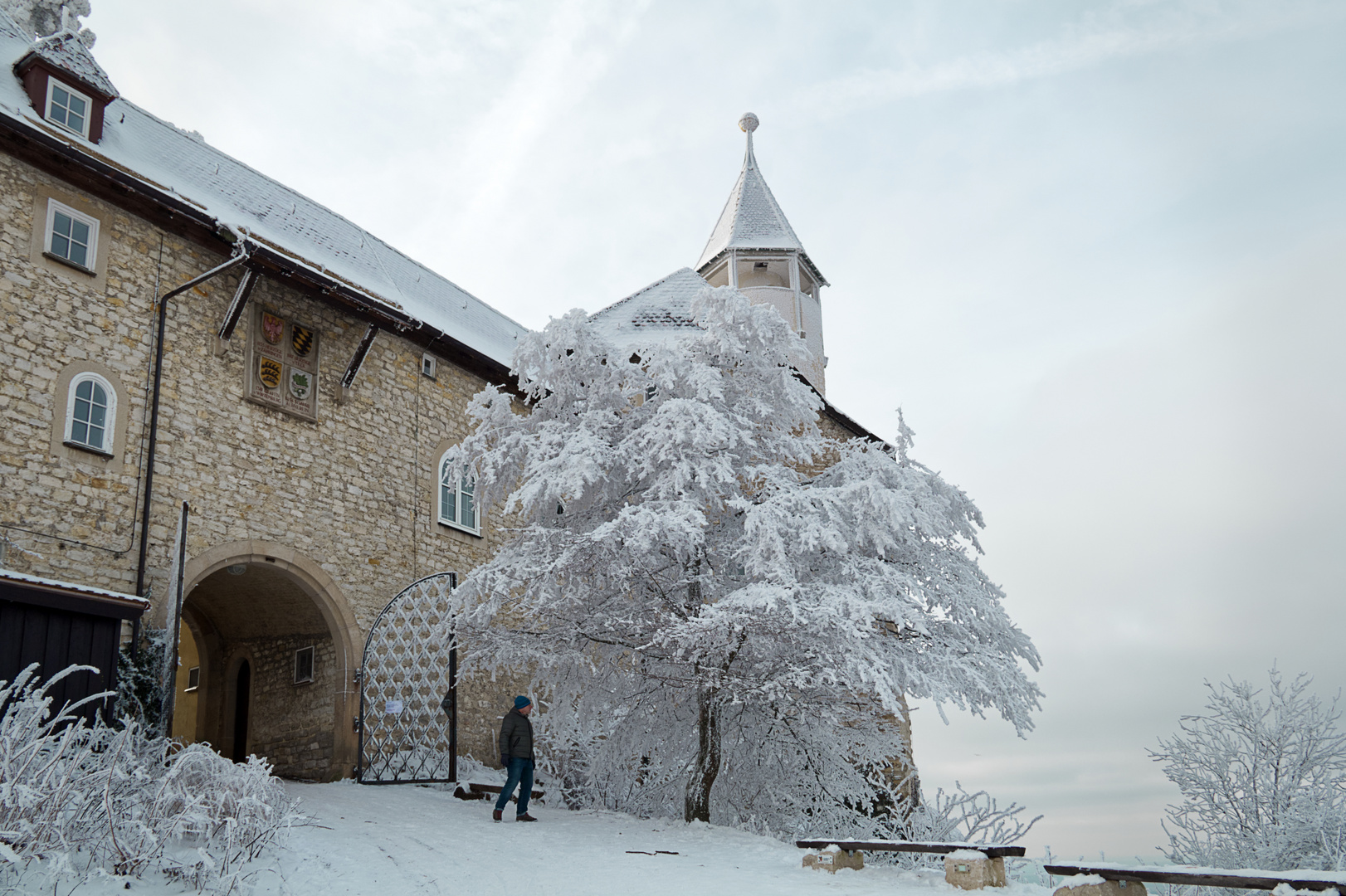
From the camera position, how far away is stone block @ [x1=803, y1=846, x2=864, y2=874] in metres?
7.07

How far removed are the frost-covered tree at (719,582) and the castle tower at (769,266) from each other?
42.0 ft

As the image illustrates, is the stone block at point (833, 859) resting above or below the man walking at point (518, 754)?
below

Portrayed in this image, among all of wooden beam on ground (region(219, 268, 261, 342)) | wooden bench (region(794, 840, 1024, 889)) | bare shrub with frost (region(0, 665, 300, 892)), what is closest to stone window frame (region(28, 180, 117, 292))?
wooden beam on ground (region(219, 268, 261, 342))

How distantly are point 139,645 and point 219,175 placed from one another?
642 cm

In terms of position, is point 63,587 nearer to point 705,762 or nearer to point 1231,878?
point 705,762

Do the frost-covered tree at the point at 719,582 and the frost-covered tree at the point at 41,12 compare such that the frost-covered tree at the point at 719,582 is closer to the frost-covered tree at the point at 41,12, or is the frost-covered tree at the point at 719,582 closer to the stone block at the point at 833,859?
the stone block at the point at 833,859

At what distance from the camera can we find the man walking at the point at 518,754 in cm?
935

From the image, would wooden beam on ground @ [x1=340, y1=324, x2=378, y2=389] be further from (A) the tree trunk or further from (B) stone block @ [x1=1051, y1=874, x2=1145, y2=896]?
(B) stone block @ [x1=1051, y1=874, x2=1145, y2=896]

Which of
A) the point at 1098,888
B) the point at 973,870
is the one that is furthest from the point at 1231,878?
the point at 973,870

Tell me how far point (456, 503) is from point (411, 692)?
286cm

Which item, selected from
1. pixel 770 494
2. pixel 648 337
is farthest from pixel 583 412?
pixel 648 337

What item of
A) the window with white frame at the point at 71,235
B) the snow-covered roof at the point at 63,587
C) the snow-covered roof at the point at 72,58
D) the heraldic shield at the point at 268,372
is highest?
the snow-covered roof at the point at 72,58

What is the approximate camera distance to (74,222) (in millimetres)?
10516

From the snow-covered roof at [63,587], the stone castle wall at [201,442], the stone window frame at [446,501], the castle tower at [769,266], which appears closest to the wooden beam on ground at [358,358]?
the stone castle wall at [201,442]
